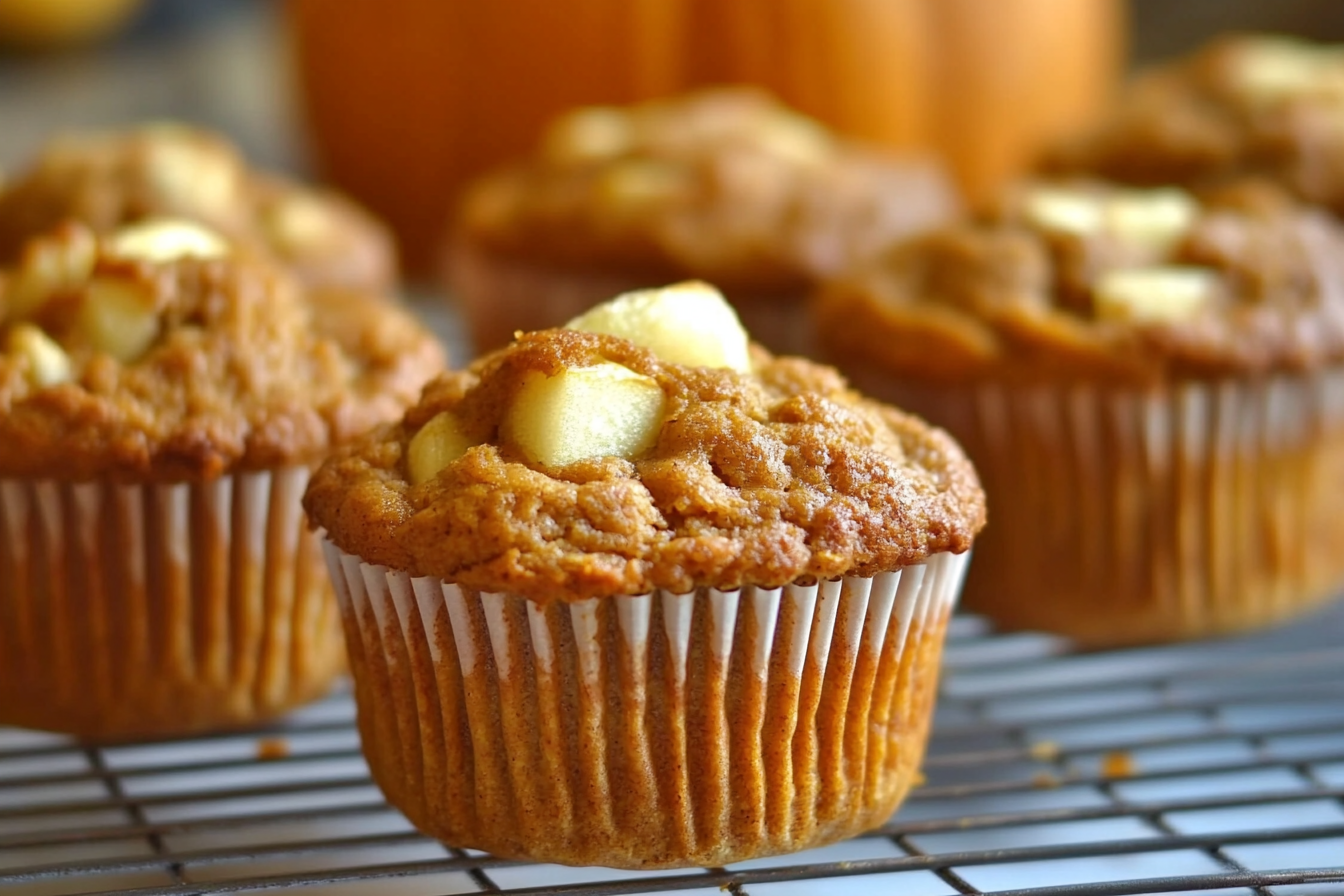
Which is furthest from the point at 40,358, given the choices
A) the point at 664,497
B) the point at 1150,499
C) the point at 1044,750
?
the point at 1150,499

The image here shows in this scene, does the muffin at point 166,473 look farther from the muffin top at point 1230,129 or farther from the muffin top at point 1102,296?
the muffin top at point 1230,129

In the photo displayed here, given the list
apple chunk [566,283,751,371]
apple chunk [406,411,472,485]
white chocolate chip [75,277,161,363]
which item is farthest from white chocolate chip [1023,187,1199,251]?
white chocolate chip [75,277,161,363]

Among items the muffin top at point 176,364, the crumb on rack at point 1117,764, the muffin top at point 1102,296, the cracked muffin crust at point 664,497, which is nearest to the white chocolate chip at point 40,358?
the muffin top at point 176,364

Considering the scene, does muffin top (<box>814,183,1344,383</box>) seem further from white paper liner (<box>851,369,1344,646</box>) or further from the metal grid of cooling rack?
the metal grid of cooling rack

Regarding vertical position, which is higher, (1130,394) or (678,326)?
(678,326)

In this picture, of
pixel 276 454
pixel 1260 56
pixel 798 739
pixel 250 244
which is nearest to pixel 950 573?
pixel 798 739

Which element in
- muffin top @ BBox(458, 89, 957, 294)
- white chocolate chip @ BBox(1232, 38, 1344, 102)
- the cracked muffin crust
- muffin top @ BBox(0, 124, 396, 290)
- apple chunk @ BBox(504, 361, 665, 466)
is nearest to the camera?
the cracked muffin crust

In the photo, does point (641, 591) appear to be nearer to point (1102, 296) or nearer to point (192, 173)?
point (1102, 296)
